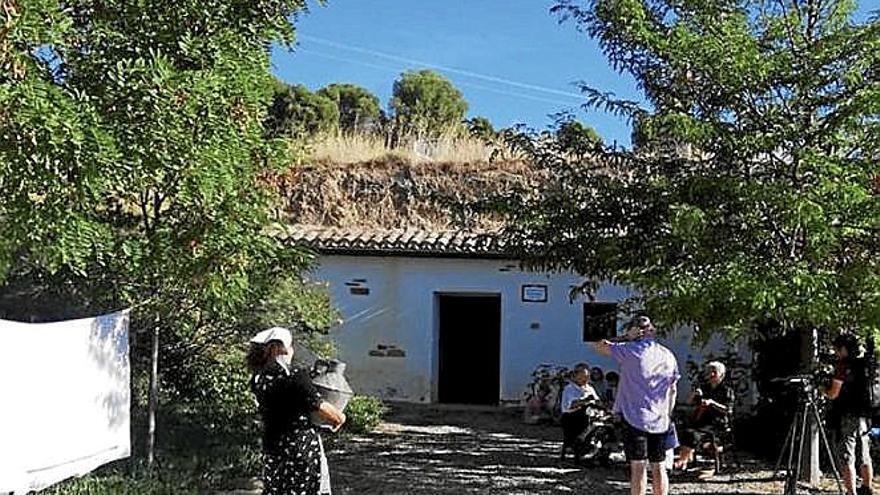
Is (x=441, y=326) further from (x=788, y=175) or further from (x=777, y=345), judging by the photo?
(x=788, y=175)

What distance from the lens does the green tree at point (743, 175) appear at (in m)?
9.01

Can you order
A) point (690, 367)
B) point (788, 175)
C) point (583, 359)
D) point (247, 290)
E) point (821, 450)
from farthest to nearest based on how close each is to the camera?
point (583, 359) < point (690, 367) < point (821, 450) < point (788, 175) < point (247, 290)

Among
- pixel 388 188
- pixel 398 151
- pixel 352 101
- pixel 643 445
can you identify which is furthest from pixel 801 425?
pixel 352 101

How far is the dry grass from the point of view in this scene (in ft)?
73.4

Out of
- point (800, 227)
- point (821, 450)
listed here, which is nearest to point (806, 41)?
point (800, 227)

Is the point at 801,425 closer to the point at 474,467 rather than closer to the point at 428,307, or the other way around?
the point at 474,467

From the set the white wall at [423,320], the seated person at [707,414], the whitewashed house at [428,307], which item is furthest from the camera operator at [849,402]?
the white wall at [423,320]

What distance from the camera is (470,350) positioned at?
18.8 metres

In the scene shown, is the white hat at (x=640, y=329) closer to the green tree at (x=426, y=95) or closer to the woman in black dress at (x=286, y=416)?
the woman in black dress at (x=286, y=416)

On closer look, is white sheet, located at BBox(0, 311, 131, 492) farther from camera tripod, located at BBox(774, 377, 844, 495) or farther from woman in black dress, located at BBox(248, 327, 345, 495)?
camera tripod, located at BBox(774, 377, 844, 495)

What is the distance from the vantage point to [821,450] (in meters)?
11.1

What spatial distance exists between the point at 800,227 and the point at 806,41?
1961 millimetres

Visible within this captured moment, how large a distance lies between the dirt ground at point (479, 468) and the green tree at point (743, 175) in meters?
1.82

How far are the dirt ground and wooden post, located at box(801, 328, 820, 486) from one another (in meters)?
0.20
